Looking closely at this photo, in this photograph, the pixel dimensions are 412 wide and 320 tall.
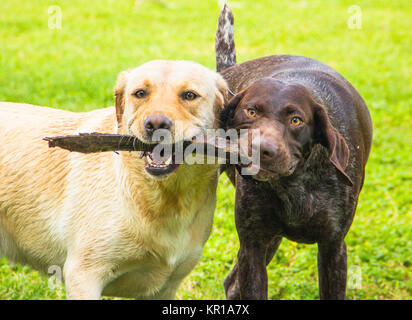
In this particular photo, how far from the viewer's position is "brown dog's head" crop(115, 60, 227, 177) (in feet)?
11.3

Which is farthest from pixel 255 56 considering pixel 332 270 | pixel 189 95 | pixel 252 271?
pixel 189 95

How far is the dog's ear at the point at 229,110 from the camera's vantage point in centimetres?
381

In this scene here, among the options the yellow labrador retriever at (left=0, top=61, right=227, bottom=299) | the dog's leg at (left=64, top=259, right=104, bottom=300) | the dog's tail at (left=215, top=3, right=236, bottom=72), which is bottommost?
the dog's leg at (left=64, top=259, right=104, bottom=300)

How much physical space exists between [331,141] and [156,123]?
98 cm

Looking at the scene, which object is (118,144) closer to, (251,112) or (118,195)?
(118,195)

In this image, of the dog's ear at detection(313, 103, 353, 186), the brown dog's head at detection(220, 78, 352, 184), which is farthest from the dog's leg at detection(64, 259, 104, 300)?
the dog's ear at detection(313, 103, 353, 186)

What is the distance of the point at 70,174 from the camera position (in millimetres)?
4078

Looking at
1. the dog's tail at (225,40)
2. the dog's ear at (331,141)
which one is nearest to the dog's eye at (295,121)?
the dog's ear at (331,141)

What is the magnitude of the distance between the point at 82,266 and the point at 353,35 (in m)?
11.0

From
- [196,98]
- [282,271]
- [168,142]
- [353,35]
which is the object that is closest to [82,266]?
[168,142]

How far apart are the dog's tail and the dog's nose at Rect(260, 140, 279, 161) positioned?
2.46 m

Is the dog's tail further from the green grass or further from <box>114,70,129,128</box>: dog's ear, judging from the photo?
<box>114,70,129,128</box>: dog's ear

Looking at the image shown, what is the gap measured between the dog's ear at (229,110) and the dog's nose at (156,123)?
56cm

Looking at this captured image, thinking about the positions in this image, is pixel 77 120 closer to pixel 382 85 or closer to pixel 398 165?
pixel 398 165
